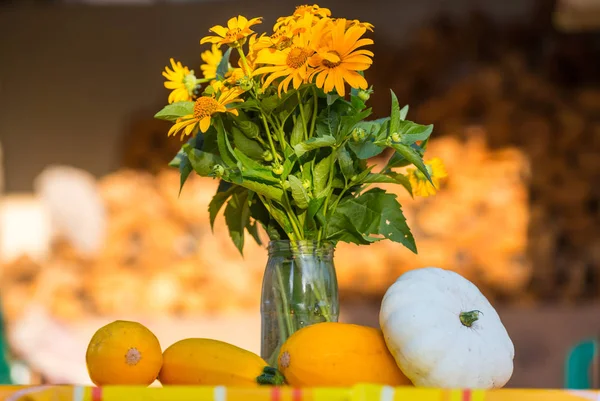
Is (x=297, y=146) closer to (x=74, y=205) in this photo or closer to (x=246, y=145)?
(x=246, y=145)

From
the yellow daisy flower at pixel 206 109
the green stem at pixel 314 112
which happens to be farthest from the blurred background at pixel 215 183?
the yellow daisy flower at pixel 206 109

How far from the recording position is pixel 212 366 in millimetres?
891

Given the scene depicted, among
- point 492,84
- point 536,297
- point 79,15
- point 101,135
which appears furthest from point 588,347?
point 79,15

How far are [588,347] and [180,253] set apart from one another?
6.55ft

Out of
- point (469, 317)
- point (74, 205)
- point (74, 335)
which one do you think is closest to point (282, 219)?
point (469, 317)

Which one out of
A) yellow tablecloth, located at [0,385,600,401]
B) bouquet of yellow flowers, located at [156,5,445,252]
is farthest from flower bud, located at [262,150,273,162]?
yellow tablecloth, located at [0,385,600,401]

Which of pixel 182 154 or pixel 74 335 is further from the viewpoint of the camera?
pixel 74 335

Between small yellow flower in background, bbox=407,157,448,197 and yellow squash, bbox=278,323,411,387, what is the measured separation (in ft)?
0.80

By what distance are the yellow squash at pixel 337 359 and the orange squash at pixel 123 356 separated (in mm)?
136

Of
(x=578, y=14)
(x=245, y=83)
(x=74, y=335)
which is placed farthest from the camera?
(x=74, y=335)

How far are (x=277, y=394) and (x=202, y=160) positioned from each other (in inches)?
13.6

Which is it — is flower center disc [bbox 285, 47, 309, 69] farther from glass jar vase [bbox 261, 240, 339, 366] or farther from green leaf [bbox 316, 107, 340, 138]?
glass jar vase [bbox 261, 240, 339, 366]

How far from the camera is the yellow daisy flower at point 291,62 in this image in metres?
0.90

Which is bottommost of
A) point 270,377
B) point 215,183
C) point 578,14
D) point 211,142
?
point 270,377
